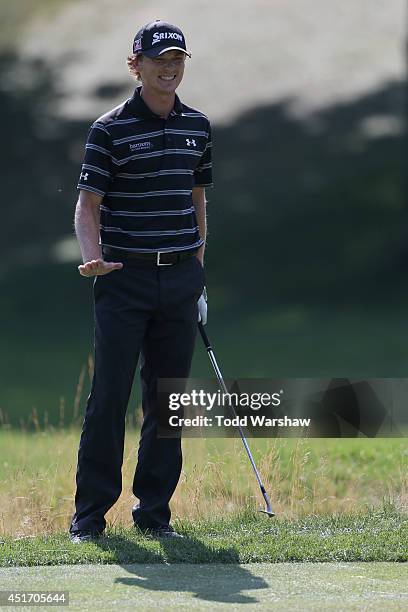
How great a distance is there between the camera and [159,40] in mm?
5672

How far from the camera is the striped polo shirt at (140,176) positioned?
569 centimetres

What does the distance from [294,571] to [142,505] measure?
97 centimetres

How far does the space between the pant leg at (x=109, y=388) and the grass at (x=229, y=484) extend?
17.0 inches

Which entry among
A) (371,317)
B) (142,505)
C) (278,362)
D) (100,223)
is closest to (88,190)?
(100,223)

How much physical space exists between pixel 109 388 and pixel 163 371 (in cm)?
26

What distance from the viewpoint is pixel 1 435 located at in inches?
416

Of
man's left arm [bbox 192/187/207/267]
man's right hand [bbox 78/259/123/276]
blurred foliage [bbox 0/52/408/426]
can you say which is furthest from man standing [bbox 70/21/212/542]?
blurred foliage [bbox 0/52/408/426]

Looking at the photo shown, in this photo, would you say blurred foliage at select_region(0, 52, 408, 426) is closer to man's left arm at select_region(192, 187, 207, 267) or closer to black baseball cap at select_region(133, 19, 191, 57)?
man's left arm at select_region(192, 187, 207, 267)

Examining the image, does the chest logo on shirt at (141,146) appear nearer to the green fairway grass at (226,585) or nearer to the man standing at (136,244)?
the man standing at (136,244)

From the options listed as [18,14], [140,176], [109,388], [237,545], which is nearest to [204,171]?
[140,176]

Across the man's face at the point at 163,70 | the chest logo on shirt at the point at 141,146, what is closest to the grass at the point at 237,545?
the chest logo on shirt at the point at 141,146

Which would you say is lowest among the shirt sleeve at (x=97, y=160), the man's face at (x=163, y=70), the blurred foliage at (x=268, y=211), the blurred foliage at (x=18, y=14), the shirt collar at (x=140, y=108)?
the shirt sleeve at (x=97, y=160)

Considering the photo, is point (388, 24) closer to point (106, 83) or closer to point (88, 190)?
point (106, 83)

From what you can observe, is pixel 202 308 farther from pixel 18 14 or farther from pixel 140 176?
pixel 18 14
